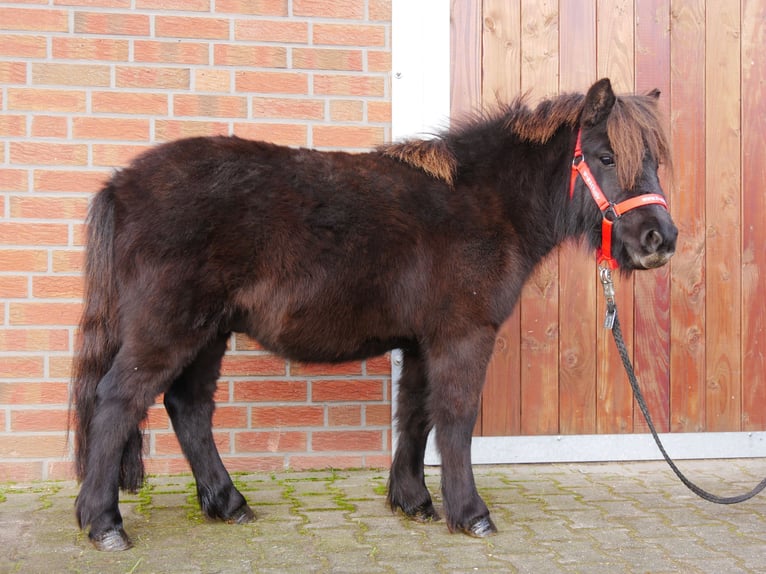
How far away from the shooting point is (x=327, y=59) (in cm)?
474

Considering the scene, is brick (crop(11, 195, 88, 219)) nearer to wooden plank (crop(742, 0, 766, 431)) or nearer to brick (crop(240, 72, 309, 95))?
brick (crop(240, 72, 309, 95))

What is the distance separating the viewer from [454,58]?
486 centimetres

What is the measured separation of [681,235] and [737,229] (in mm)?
418

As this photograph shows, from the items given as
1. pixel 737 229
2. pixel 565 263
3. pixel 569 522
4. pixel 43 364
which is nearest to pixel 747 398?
pixel 737 229

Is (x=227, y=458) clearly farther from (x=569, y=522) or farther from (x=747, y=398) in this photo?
(x=747, y=398)

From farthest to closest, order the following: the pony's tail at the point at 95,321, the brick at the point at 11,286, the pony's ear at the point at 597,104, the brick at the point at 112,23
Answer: the brick at the point at 112,23 → the brick at the point at 11,286 → the pony's ear at the point at 597,104 → the pony's tail at the point at 95,321

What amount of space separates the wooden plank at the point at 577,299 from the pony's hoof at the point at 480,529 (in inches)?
67.2

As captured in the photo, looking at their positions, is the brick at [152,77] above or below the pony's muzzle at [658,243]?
above

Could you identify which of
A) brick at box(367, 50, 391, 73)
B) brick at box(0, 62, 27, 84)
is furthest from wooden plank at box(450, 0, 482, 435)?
brick at box(0, 62, 27, 84)

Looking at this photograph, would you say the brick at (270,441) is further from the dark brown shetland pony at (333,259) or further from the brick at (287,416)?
the dark brown shetland pony at (333,259)

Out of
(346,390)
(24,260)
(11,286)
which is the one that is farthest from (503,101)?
(11,286)

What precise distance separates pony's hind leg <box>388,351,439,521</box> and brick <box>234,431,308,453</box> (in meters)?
1.03

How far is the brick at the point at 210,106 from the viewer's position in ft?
15.1

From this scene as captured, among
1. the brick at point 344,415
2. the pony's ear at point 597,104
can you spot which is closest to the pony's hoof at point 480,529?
the brick at point 344,415
